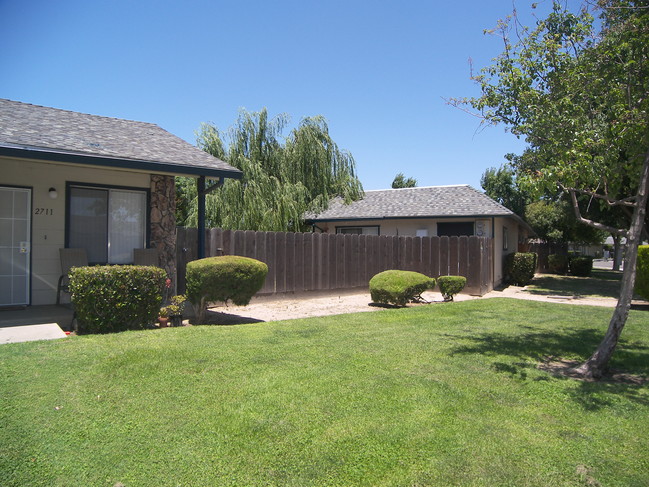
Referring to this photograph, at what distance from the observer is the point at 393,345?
21.6 feet

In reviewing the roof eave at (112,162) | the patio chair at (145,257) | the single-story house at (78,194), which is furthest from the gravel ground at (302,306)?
the roof eave at (112,162)

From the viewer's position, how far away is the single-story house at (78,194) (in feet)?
27.5

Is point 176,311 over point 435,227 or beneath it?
beneath

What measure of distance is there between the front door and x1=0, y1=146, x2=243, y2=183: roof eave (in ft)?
6.09

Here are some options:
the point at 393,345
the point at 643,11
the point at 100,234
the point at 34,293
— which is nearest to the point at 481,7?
the point at 643,11

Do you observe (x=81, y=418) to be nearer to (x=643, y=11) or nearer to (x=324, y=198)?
(x=643, y=11)

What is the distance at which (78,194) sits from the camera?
30.8ft

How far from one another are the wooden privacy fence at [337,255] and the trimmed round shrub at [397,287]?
2.25m

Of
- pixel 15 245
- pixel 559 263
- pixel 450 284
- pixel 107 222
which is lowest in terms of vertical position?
pixel 450 284

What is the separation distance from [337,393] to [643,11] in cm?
646

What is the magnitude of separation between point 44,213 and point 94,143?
171 centimetres

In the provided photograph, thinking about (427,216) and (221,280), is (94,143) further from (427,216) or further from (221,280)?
(427,216)

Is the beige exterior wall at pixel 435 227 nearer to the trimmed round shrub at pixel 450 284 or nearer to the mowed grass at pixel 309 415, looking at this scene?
the trimmed round shrub at pixel 450 284

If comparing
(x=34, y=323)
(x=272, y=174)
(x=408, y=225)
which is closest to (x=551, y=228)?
(x=408, y=225)
